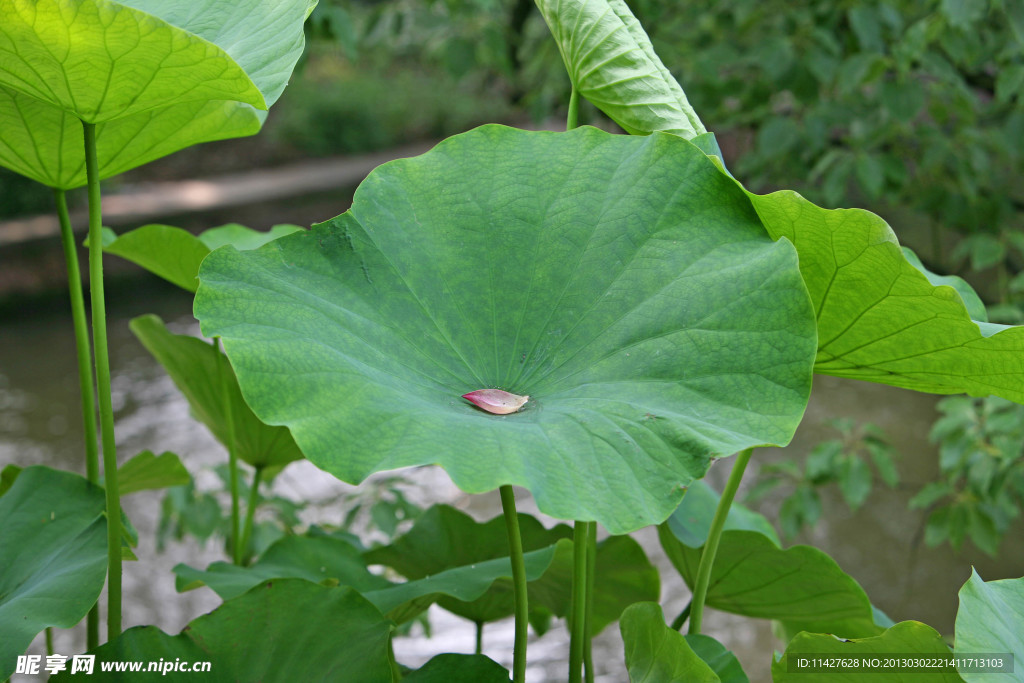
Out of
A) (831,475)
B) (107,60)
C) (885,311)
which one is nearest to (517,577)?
(885,311)

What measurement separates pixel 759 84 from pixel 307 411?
150 centimetres

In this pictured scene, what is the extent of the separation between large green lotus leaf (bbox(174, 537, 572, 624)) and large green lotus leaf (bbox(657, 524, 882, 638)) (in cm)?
14

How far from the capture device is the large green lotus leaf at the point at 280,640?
0.51m

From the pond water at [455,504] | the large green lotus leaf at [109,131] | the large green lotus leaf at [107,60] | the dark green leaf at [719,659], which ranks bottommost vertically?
the pond water at [455,504]

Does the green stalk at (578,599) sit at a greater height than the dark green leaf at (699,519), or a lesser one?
greater

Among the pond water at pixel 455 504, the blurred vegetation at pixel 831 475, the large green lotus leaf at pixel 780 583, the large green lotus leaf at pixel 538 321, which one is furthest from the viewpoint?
the pond water at pixel 455 504

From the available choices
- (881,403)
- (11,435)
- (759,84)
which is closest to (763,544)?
(759,84)

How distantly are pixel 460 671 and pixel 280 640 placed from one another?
0.12 metres

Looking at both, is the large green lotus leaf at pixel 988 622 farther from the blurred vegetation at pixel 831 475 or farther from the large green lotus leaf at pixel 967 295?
the blurred vegetation at pixel 831 475

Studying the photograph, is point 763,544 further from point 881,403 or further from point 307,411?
point 881,403

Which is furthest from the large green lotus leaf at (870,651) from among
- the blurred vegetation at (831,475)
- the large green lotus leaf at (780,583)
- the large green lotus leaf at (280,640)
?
the blurred vegetation at (831,475)

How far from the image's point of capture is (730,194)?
51cm

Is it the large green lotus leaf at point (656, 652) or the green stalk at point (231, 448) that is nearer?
the large green lotus leaf at point (656, 652)

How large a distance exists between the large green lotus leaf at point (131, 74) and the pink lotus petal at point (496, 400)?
21cm
